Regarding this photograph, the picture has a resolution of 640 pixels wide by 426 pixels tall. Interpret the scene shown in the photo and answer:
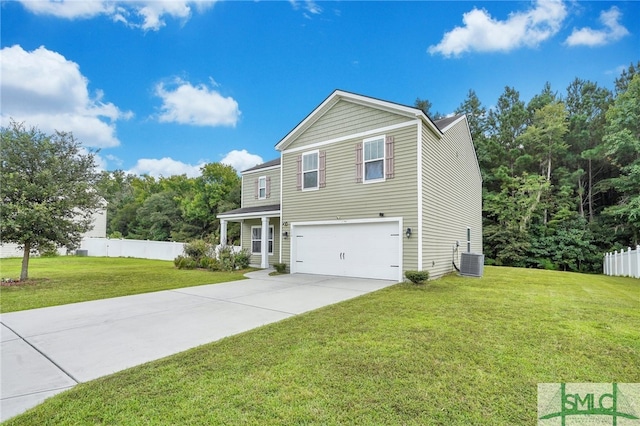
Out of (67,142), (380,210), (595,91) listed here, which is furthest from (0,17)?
(595,91)

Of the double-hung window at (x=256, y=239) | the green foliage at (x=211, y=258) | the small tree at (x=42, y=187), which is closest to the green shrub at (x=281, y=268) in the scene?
the green foliage at (x=211, y=258)

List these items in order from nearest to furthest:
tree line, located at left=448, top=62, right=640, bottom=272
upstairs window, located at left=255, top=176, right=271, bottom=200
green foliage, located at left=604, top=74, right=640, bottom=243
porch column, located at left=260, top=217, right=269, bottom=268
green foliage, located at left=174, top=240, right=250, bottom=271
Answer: green foliage, located at left=174, top=240, right=250, bottom=271 → porch column, located at left=260, top=217, right=269, bottom=268 → upstairs window, located at left=255, top=176, right=271, bottom=200 → green foliage, located at left=604, top=74, right=640, bottom=243 → tree line, located at left=448, top=62, right=640, bottom=272

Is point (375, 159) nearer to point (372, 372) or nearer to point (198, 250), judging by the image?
point (372, 372)

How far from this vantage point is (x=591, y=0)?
45.1 ft

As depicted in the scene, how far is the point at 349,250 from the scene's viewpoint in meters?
10.9

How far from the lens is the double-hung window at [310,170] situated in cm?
1194

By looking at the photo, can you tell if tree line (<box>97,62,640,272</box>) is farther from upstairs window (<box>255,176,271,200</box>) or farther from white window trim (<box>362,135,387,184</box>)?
white window trim (<box>362,135,387,184</box>)

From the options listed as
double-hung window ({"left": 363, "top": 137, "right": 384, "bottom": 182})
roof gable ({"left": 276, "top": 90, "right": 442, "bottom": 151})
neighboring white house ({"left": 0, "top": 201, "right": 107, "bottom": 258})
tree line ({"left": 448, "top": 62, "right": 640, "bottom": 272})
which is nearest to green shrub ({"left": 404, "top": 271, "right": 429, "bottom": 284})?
double-hung window ({"left": 363, "top": 137, "right": 384, "bottom": 182})

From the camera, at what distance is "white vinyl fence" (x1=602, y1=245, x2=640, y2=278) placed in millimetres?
13414

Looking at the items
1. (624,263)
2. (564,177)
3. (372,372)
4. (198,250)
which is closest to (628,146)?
(564,177)

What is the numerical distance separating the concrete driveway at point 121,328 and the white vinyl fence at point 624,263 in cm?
1273

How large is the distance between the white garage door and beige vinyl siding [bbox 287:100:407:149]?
3.34 meters

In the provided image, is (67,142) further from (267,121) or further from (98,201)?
(267,121)

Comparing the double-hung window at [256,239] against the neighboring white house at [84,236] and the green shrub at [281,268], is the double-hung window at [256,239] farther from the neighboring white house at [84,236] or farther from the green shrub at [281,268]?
the neighboring white house at [84,236]
